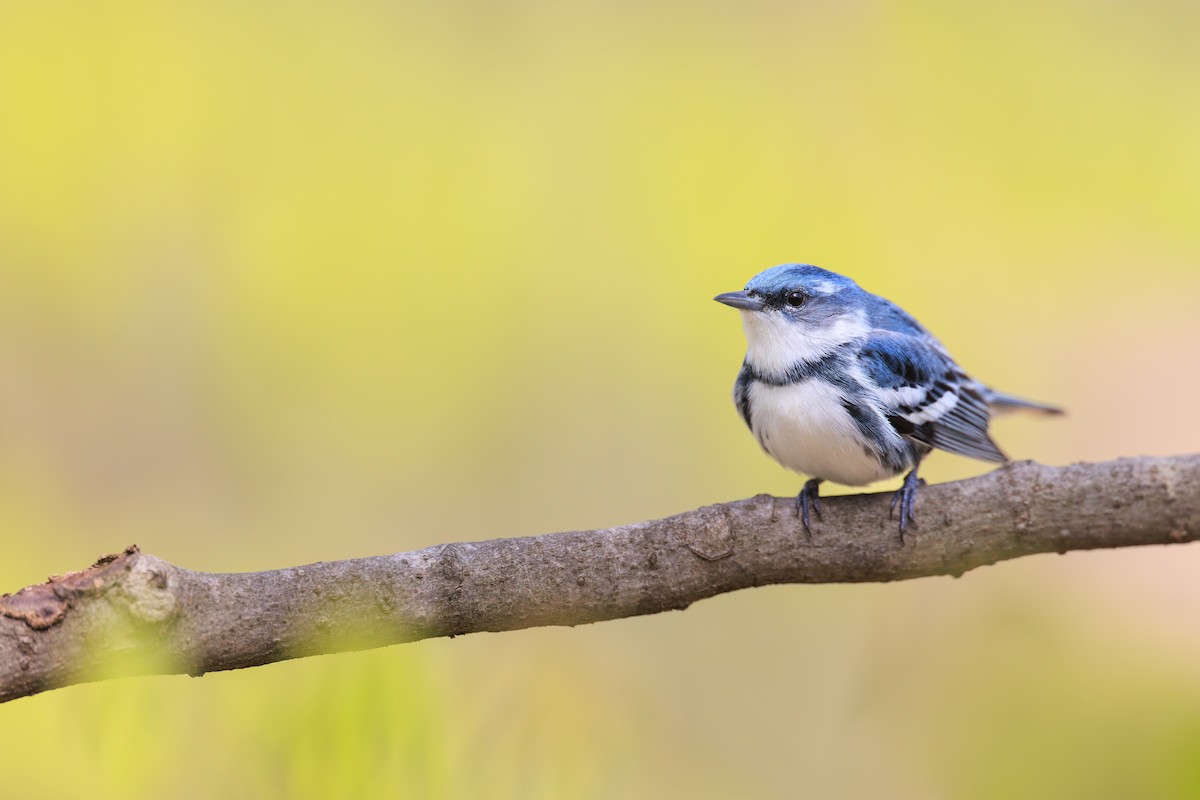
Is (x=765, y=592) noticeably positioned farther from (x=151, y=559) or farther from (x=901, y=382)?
(x=151, y=559)

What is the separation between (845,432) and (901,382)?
206 mm

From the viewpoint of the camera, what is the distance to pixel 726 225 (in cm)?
317

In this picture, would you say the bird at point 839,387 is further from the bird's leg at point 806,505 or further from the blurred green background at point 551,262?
the blurred green background at point 551,262

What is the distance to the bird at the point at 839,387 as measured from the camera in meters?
2.14

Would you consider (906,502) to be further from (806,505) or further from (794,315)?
(794,315)

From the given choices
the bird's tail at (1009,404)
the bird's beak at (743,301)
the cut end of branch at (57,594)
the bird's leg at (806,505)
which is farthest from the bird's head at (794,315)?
the cut end of branch at (57,594)

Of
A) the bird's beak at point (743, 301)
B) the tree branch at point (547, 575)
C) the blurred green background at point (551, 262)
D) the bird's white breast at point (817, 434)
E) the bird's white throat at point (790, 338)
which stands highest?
the blurred green background at point (551, 262)

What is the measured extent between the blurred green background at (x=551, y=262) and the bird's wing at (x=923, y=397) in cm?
64

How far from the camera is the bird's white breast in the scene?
6.97ft

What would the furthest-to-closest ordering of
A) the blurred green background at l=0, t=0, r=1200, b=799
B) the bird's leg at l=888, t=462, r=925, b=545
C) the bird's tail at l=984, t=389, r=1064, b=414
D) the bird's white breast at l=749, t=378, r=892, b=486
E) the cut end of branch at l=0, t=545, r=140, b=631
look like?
the blurred green background at l=0, t=0, r=1200, b=799
the bird's tail at l=984, t=389, r=1064, b=414
the bird's white breast at l=749, t=378, r=892, b=486
the bird's leg at l=888, t=462, r=925, b=545
the cut end of branch at l=0, t=545, r=140, b=631

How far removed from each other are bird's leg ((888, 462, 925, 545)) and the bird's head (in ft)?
1.31

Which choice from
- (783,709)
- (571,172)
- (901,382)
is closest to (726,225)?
(571,172)

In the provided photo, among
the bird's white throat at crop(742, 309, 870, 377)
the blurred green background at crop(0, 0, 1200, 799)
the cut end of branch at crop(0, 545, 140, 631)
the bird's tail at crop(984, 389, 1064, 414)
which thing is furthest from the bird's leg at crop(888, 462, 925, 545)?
the cut end of branch at crop(0, 545, 140, 631)

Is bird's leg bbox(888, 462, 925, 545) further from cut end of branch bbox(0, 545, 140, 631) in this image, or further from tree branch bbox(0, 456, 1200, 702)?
cut end of branch bbox(0, 545, 140, 631)
